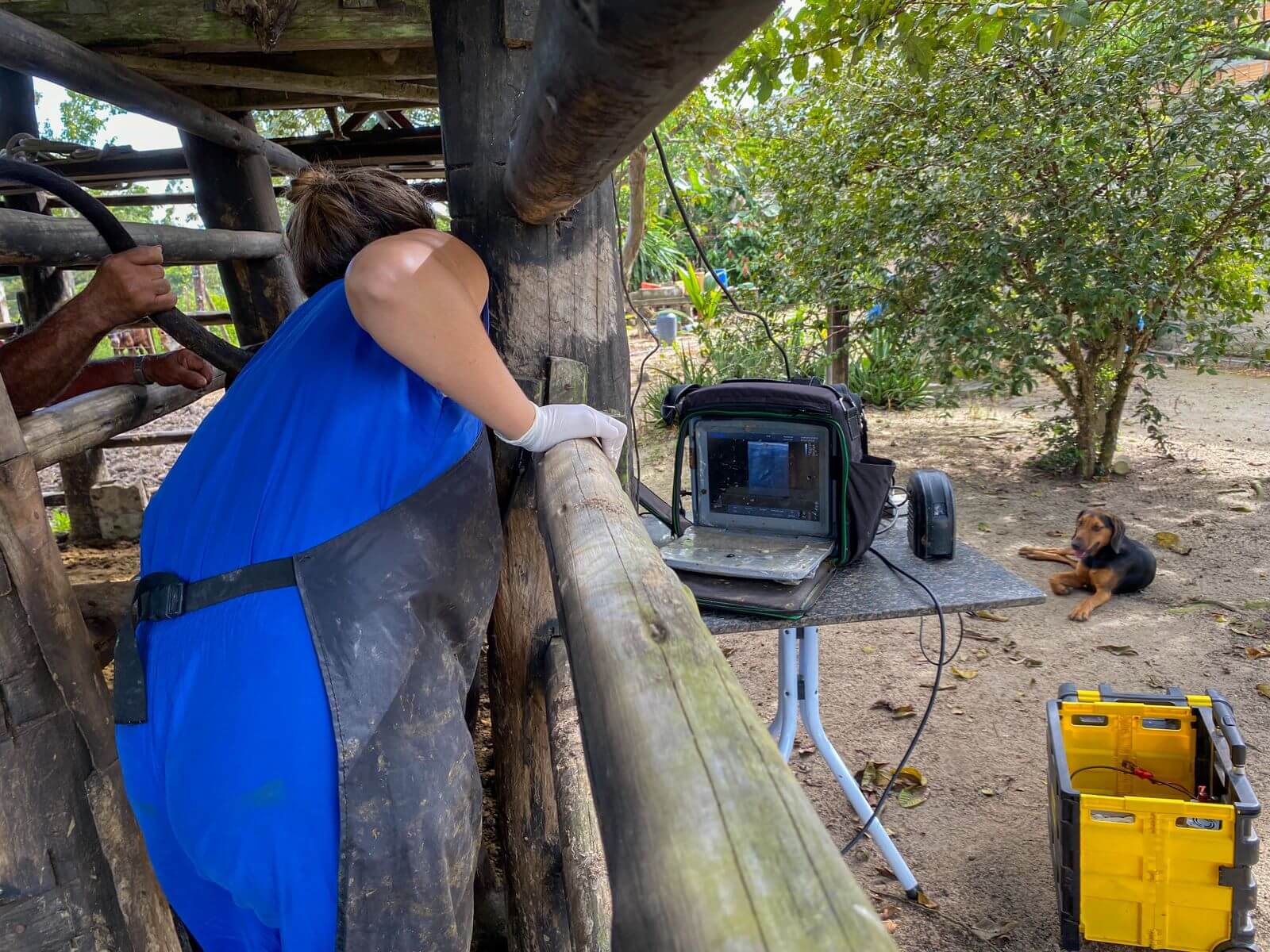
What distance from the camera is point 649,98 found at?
2.27 feet

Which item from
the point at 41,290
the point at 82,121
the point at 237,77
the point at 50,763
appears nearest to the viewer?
the point at 50,763

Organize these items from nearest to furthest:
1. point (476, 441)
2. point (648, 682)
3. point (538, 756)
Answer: point (648, 682)
point (476, 441)
point (538, 756)

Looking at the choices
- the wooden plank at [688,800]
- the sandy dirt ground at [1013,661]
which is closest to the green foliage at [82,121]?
the sandy dirt ground at [1013,661]

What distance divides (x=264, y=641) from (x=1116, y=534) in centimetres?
427

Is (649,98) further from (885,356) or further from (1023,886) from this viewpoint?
(885,356)

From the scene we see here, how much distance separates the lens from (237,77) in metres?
2.92

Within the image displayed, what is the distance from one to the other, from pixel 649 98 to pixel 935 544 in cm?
204

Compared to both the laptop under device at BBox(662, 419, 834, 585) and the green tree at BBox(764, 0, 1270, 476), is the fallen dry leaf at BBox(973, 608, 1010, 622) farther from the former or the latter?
the laptop under device at BBox(662, 419, 834, 585)

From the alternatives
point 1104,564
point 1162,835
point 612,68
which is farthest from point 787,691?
point 1104,564

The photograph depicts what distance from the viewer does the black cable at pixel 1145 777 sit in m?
2.59

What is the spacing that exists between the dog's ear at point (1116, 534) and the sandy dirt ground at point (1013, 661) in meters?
0.31

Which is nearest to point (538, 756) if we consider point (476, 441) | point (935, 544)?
point (476, 441)

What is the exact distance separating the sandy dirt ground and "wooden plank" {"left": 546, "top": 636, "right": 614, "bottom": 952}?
1247 millimetres

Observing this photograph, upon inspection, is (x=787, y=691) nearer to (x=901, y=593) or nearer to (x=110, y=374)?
(x=901, y=593)
